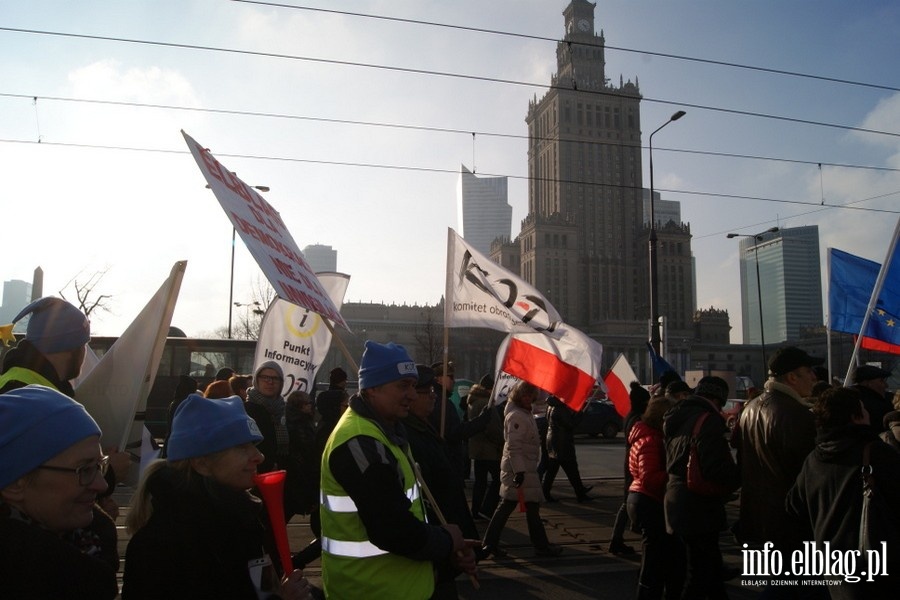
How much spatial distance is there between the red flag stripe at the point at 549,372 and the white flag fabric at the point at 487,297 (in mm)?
519

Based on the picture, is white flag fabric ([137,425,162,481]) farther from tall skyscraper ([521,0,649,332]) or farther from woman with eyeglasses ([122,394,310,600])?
tall skyscraper ([521,0,649,332])

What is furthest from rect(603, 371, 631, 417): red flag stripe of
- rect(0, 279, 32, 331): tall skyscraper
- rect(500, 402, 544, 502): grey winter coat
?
rect(0, 279, 32, 331): tall skyscraper

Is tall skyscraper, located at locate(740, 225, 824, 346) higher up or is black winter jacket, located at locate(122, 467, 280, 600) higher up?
tall skyscraper, located at locate(740, 225, 824, 346)

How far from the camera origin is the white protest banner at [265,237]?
360 centimetres

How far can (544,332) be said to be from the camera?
632cm

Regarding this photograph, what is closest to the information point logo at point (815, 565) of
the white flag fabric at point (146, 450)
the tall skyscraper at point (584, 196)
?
the white flag fabric at point (146, 450)

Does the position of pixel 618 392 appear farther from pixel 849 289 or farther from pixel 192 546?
pixel 192 546

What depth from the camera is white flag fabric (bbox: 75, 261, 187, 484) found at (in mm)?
3391

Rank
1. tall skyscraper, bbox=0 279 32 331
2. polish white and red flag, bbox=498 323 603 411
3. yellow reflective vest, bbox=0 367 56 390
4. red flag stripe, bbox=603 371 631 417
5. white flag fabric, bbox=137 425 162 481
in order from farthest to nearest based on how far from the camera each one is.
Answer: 1. tall skyscraper, bbox=0 279 32 331
2. red flag stripe, bbox=603 371 631 417
3. polish white and red flag, bbox=498 323 603 411
4. white flag fabric, bbox=137 425 162 481
5. yellow reflective vest, bbox=0 367 56 390

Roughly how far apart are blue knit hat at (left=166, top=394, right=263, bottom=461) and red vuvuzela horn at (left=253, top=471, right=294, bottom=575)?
152mm

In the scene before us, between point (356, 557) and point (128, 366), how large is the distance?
168 cm

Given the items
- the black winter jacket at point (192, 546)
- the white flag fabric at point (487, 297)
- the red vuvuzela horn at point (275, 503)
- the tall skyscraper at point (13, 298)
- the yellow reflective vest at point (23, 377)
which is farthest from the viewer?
the tall skyscraper at point (13, 298)

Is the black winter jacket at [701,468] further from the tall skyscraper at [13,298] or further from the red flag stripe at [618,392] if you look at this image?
the tall skyscraper at [13,298]

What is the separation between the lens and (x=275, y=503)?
7.94 ft
